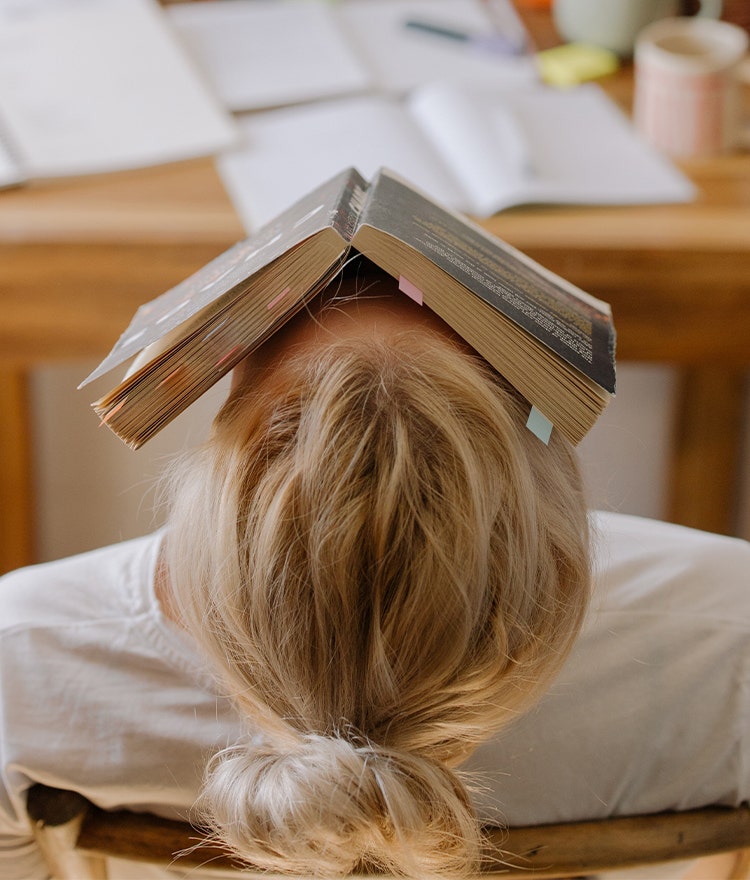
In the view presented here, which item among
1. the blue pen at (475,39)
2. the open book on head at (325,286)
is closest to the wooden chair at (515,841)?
the open book on head at (325,286)

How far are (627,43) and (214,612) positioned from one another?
1037 millimetres

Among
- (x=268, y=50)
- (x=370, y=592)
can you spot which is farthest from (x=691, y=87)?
(x=370, y=592)

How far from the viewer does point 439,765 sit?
1.58 ft

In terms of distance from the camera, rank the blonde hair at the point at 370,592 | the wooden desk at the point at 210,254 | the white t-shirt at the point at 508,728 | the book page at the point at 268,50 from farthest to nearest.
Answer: the book page at the point at 268,50 < the wooden desk at the point at 210,254 < the white t-shirt at the point at 508,728 < the blonde hair at the point at 370,592

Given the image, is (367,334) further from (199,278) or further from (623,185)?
(623,185)

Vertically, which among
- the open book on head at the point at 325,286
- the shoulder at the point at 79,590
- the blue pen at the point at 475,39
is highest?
A: the blue pen at the point at 475,39

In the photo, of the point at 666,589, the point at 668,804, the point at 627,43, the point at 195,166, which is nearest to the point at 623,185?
the point at 627,43

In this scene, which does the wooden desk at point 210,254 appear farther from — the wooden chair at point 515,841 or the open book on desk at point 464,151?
the wooden chair at point 515,841

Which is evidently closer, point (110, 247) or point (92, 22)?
point (110, 247)

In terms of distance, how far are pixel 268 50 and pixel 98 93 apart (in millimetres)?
217

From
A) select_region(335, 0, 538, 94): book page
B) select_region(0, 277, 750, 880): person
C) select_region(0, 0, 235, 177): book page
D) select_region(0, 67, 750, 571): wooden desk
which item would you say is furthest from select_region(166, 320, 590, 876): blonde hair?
select_region(335, 0, 538, 94): book page

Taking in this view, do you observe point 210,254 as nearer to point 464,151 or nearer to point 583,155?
point 464,151

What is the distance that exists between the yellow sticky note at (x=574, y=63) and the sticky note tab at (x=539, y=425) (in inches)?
34.3

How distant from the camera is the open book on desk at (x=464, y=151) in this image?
1.08 m
